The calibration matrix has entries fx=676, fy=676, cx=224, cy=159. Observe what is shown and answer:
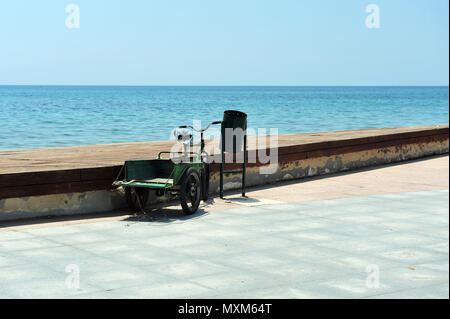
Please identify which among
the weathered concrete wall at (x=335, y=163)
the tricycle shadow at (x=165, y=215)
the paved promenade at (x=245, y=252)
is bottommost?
the tricycle shadow at (x=165, y=215)

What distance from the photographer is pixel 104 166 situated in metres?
9.27

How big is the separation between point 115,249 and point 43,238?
103cm

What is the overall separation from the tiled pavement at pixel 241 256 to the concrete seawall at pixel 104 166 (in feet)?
2.28

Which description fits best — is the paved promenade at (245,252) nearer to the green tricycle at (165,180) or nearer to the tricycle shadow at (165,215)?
the tricycle shadow at (165,215)

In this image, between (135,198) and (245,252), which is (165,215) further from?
(245,252)

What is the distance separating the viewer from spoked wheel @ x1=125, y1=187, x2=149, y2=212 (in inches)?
358

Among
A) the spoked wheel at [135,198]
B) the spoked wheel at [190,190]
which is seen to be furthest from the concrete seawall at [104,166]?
the spoked wheel at [190,190]

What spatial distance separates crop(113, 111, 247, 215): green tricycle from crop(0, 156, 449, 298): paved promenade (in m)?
0.26

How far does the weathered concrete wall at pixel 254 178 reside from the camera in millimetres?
8672

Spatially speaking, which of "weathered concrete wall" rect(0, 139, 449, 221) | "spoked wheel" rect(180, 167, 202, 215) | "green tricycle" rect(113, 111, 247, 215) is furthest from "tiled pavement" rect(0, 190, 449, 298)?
"weathered concrete wall" rect(0, 139, 449, 221)

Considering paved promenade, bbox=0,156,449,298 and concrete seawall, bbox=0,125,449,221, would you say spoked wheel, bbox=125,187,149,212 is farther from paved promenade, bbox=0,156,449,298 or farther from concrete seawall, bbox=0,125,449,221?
concrete seawall, bbox=0,125,449,221

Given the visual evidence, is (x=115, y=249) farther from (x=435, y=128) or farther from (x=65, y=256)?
(x=435, y=128)

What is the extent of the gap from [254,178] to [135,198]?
3196mm

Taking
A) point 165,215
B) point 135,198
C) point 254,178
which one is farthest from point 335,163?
point 135,198
